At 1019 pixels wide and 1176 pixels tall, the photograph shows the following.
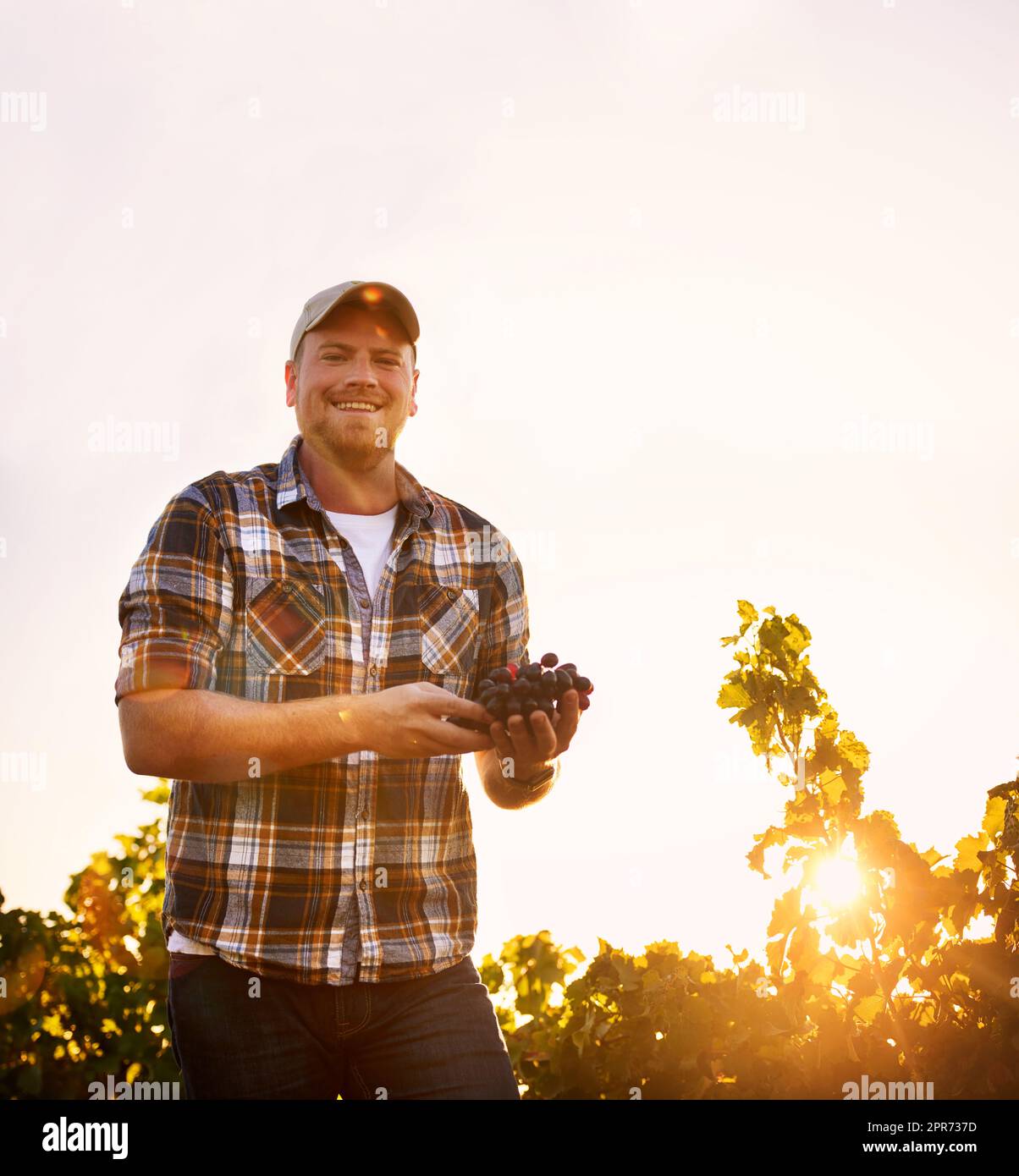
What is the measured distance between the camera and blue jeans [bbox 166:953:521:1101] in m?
2.65

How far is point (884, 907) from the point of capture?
3.94 metres

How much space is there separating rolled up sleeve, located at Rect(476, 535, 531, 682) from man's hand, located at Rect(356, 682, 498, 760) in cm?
79

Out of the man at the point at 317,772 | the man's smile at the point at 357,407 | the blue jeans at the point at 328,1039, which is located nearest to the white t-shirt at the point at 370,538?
the man at the point at 317,772

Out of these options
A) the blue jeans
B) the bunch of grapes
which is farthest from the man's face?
the blue jeans

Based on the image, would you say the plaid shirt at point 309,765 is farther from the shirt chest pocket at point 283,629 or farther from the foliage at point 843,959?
the foliage at point 843,959

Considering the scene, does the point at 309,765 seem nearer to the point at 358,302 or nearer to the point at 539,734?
the point at 539,734

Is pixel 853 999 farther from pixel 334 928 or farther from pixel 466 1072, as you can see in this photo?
pixel 334 928

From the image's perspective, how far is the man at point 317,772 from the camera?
2643mm

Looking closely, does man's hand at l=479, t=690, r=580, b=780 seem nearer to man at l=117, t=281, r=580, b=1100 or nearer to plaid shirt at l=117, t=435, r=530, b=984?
man at l=117, t=281, r=580, b=1100

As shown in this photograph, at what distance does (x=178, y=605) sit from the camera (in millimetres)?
2809

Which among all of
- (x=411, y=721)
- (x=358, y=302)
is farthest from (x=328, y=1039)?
(x=358, y=302)
